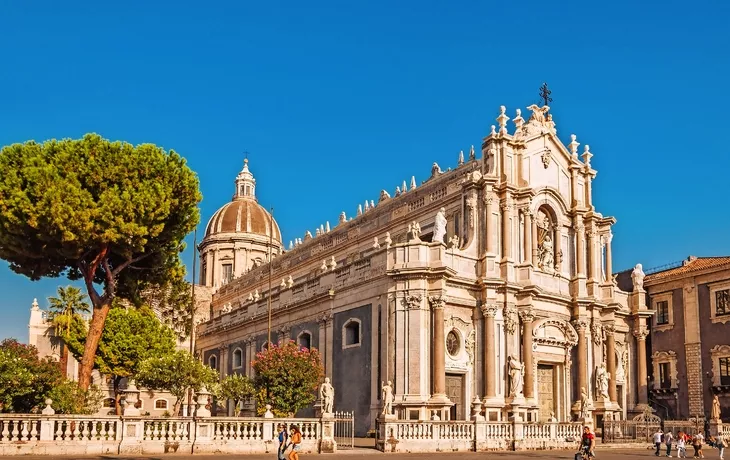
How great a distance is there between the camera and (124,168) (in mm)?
32594

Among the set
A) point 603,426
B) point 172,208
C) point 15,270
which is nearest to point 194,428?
point 172,208

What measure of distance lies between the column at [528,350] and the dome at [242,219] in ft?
133

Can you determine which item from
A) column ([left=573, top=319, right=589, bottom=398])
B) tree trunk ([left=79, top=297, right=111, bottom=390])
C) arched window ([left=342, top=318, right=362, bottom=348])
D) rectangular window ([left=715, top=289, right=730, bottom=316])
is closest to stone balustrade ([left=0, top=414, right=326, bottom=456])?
tree trunk ([left=79, top=297, right=111, bottom=390])

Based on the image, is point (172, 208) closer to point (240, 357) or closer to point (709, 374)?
point (240, 357)

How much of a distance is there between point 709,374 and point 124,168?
31989 mm

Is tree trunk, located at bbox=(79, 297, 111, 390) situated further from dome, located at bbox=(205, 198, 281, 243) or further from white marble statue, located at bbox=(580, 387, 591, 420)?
dome, located at bbox=(205, 198, 281, 243)

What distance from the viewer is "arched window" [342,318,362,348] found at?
39.5 m

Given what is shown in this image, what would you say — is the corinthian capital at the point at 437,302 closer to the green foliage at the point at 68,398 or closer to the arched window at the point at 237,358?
the green foliage at the point at 68,398

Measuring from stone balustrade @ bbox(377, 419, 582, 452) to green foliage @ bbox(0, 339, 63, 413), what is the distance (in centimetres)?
1303

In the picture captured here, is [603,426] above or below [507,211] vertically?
below

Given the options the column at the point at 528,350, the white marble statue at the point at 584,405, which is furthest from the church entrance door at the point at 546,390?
the column at the point at 528,350

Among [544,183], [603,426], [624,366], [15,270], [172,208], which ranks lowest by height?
[603,426]

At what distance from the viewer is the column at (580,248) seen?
45.1 m

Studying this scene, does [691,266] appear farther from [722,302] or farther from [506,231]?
[506,231]
